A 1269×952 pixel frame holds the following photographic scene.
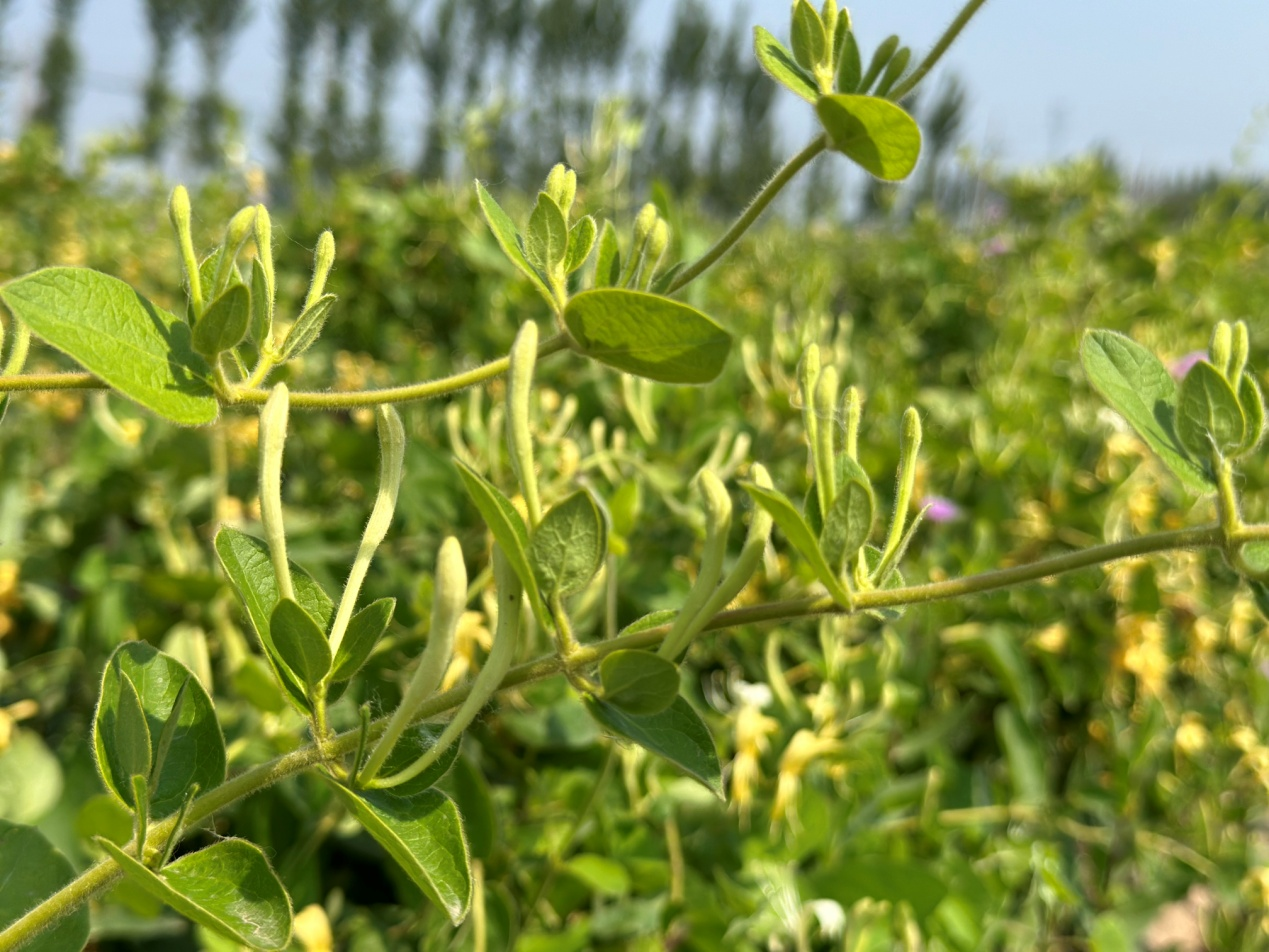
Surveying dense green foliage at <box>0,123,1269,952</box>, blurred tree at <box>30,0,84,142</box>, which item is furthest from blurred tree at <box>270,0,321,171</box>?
dense green foliage at <box>0,123,1269,952</box>

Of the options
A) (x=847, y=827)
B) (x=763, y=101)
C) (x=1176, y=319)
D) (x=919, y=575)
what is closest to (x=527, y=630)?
(x=847, y=827)

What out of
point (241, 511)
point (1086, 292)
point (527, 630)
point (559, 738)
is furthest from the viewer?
point (1086, 292)

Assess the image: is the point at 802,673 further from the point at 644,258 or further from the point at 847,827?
the point at 644,258

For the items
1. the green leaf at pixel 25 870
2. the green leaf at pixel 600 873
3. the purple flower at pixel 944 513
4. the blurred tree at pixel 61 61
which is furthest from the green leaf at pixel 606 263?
the blurred tree at pixel 61 61

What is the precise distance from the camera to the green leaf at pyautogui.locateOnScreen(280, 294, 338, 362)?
0.82ft

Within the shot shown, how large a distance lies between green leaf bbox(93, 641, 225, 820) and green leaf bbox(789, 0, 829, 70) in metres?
0.24

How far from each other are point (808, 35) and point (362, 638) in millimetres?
200

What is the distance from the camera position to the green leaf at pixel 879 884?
0.58 meters

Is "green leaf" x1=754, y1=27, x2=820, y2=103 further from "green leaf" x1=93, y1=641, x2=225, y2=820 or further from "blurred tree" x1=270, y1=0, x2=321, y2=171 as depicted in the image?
"blurred tree" x1=270, y1=0, x2=321, y2=171

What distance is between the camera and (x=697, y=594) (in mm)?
219

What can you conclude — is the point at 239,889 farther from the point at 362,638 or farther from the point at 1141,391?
the point at 1141,391

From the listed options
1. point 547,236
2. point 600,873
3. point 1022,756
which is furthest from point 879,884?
point 547,236

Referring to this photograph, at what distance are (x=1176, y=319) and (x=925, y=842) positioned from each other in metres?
1.08

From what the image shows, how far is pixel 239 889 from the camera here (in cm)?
23
